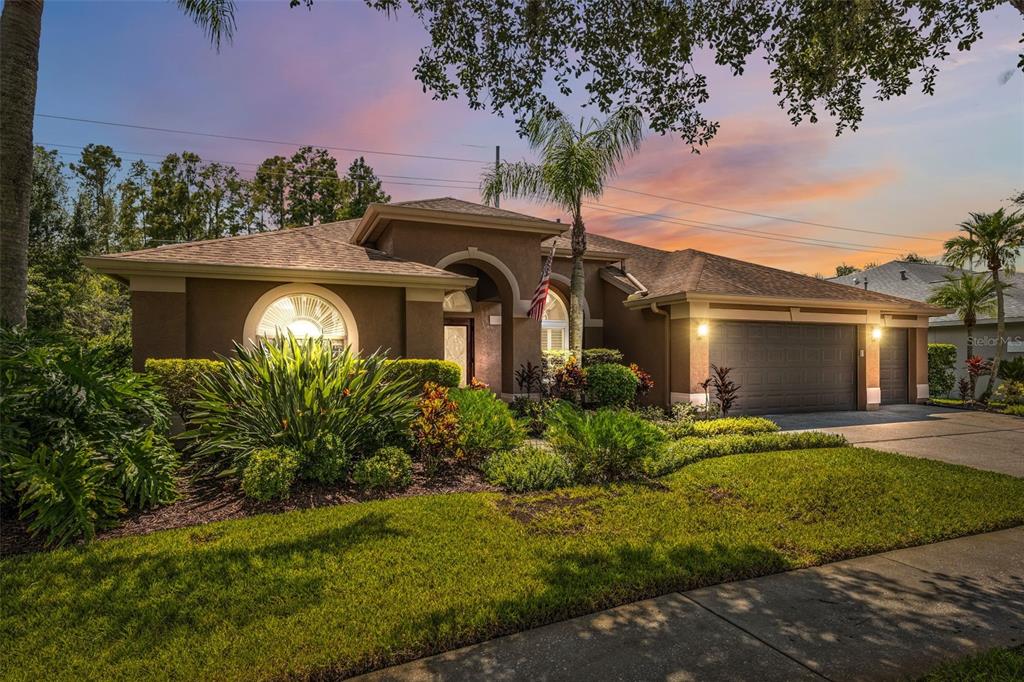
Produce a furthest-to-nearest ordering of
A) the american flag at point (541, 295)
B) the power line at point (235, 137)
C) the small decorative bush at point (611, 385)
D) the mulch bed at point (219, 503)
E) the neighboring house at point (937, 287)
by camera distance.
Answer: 1. the power line at point (235, 137)
2. the neighboring house at point (937, 287)
3. the american flag at point (541, 295)
4. the small decorative bush at point (611, 385)
5. the mulch bed at point (219, 503)

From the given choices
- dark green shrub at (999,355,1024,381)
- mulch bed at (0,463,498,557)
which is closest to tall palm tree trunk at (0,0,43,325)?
mulch bed at (0,463,498,557)

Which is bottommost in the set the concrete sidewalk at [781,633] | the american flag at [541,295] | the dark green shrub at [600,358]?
the concrete sidewalk at [781,633]

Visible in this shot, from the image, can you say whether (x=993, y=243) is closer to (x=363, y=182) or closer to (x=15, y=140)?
(x=15, y=140)

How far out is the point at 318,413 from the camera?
671 cm

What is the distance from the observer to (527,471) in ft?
22.4

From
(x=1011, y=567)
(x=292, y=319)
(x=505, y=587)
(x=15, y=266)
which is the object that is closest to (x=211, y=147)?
(x=292, y=319)

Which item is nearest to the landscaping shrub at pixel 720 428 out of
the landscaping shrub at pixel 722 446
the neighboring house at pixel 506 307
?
the landscaping shrub at pixel 722 446

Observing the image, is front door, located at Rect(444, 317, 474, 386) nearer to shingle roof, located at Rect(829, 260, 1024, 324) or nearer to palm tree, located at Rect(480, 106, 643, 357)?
palm tree, located at Rect(480, 106, 643, 357)

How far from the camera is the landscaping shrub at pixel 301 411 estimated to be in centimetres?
657

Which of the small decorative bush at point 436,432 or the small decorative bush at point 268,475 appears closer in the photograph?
the small decorative bush at point 268,475

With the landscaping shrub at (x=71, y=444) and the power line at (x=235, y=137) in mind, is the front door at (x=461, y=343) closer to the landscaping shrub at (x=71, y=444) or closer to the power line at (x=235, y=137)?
the power line at (x=235, y=137)

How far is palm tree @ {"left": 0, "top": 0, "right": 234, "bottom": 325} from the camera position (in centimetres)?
719

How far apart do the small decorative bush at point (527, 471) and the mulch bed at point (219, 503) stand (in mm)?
190

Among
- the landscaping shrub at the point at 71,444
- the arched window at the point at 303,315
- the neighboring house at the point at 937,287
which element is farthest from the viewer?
the neighboring house at the point at 937,287
